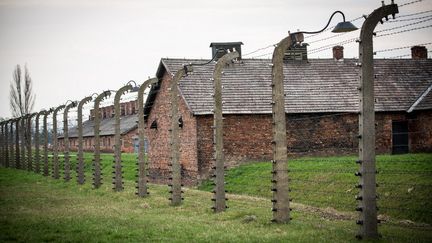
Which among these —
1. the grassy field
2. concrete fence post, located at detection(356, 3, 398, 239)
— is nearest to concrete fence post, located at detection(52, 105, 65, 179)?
the grassy field

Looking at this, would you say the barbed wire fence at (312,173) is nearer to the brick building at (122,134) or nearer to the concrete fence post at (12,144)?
the concrete fence post at (12,144)

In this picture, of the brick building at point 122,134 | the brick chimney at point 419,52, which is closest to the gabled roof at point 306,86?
the brick chimney at point 419,52

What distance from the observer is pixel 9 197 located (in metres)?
19.2

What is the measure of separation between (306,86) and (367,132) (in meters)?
21.8

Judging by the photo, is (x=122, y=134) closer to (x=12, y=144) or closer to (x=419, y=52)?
(x=12, y=144)

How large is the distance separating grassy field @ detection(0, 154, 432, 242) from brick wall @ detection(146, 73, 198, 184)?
7.54 metres

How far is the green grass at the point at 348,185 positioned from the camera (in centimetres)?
1491

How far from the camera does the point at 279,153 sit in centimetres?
1170

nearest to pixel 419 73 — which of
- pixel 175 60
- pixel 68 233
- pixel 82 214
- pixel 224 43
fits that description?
pixel 224 43

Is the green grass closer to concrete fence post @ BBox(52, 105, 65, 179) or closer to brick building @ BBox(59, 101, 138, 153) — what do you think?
concrete fence post @ BBox(52, 105, 65, 179)

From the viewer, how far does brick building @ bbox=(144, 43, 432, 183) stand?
2866 cm

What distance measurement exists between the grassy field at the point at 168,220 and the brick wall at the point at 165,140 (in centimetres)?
754

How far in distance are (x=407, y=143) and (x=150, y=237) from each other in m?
24.2

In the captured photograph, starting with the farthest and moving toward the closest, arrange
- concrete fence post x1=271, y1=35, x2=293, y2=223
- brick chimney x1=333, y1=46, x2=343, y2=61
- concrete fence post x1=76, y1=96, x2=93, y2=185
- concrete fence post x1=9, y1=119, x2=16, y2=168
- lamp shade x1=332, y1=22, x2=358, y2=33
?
concrete fence post x1=9, y1=119, x2=16, y2=168
brick chimney x1=333, y1=46, x2=343, y2=61
concrete fence post x1=76, y1=96, x2=93, y2=185
concrete fence post x1=271, y1=35, x2=293, y2=223
lamp shade x1=332, y1=22, x2=358, y2=33
